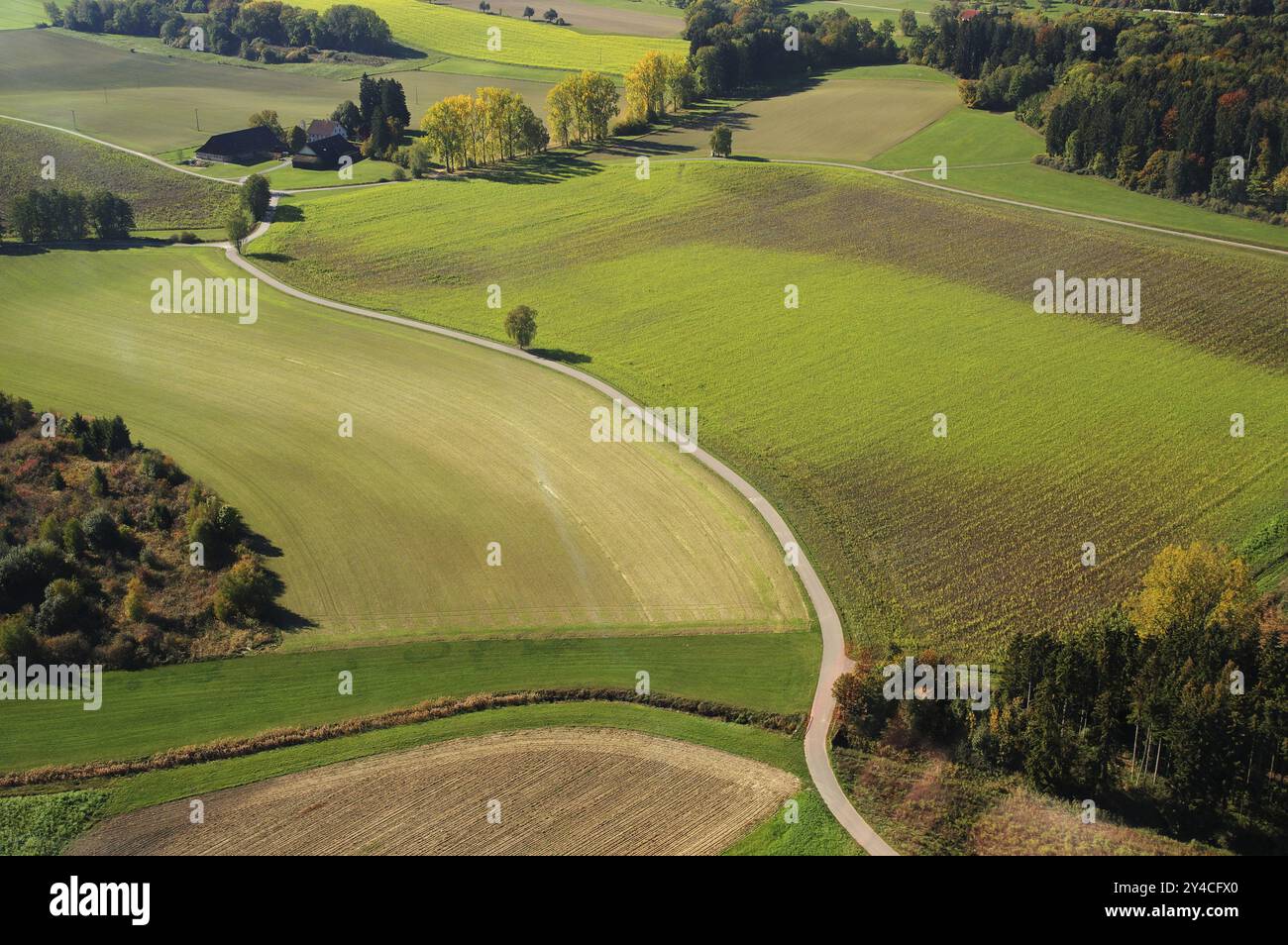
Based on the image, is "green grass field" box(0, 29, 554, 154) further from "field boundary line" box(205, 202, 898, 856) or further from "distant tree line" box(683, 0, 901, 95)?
"field boundary line" box(205, 202, 898, 856)

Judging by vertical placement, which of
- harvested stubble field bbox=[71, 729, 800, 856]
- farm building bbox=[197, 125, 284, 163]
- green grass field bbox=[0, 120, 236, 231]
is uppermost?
farm building bbox=[197, 125, 284, 163]

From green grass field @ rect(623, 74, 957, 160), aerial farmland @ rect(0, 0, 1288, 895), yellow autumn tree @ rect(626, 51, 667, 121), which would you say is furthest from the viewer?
yellow autumn tree @ rect(626, 51, 667, 121)

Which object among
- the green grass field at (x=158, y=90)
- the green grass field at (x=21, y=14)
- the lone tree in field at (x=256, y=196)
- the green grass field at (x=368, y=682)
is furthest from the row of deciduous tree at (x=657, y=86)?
the green grass field at (x=21, y=14)

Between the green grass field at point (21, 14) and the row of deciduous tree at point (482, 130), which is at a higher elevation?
the green grass field at point (21, 14)

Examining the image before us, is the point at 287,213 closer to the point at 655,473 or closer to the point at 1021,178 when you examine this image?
the point at 655,473

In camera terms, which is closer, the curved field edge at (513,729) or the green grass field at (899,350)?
the curved field edge at (513,729)

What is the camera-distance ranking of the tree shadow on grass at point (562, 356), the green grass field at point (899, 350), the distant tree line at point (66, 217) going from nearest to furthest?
the green grass field at point (899, 350) < the tree shadow on grass at point (562, 356) < the distant tree line at point (66, 217)

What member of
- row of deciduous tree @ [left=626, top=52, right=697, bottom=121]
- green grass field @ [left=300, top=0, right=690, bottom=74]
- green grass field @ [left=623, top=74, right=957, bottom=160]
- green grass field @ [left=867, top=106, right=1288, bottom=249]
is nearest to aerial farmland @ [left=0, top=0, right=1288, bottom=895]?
green grass field @ [left=867, top=106, right=1288, bottom=249]

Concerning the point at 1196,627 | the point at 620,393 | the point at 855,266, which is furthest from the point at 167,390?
the point at 1196,627

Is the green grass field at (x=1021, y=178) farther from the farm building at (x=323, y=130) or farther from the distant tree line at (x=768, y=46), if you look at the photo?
the farm building at (x=323, y=130)
